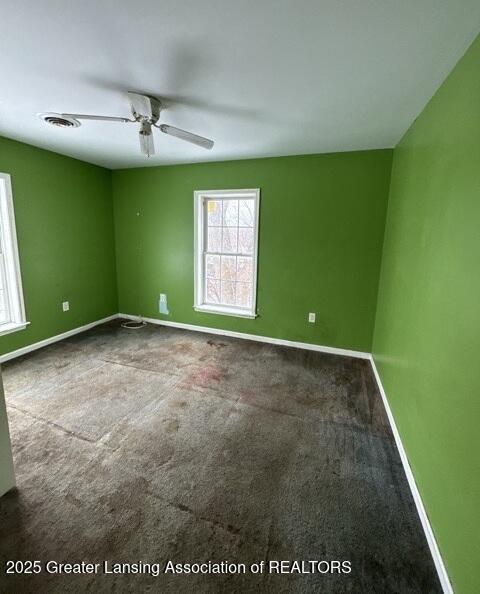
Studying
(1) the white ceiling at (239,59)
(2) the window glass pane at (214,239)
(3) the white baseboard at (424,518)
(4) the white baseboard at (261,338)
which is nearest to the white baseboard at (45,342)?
(4) the white baseboard at (261,338)

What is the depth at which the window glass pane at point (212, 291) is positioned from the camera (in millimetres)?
4082

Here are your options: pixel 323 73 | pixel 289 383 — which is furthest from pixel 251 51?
pixel 289 383

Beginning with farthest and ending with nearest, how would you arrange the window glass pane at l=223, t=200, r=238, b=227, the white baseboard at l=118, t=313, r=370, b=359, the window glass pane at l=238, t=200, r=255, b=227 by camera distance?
the window glass pane at l=223, t=200, r=238, b=227, the window glass pane at l=238, t=200, r=255, b=227, the white baseboard at l=118, t=313, r=370, b=359

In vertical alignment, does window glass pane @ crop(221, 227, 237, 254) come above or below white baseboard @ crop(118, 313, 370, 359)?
above

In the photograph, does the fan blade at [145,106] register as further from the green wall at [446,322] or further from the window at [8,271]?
the window at [8,271]

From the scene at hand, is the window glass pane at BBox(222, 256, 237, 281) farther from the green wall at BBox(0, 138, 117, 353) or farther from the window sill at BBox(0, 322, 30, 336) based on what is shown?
the window sill at BBox(0, 322, 30, 336)

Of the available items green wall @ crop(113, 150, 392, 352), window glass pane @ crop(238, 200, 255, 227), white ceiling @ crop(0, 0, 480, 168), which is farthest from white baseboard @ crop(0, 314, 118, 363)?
window glass pane @ crop(238, 200, 255, 227)

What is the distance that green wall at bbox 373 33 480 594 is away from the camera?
43.1 inches

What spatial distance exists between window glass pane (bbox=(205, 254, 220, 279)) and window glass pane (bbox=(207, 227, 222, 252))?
113 mm

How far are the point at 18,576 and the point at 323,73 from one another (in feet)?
9.39

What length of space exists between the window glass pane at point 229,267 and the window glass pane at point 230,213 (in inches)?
18.1

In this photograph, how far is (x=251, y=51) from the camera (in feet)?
4.71

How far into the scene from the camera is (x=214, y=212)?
153 inches

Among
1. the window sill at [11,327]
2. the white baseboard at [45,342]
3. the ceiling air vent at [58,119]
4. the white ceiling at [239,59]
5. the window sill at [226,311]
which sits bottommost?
the white baseboard at [45,342]
